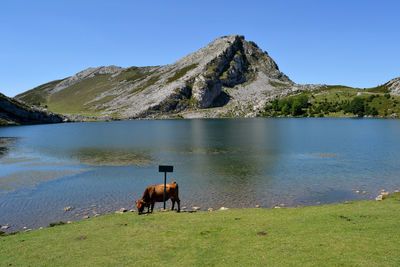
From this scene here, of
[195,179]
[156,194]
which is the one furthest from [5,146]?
[156,194]

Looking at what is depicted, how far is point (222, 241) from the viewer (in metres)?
16.7

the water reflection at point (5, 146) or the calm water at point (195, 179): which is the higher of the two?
the water reflection at point (5, 146)

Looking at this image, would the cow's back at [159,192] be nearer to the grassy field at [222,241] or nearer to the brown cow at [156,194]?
the brown cow at [156,194]

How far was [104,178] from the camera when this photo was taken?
44.9m

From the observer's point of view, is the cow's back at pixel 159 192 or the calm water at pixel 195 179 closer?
the cow's back at pixel 159 192

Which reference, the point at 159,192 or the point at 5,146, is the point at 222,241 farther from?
the point at 5,146

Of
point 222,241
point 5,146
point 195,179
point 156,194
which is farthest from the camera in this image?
point 5,146

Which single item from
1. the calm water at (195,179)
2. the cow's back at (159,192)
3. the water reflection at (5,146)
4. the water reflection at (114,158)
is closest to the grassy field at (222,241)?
the cow's back at (159,192)

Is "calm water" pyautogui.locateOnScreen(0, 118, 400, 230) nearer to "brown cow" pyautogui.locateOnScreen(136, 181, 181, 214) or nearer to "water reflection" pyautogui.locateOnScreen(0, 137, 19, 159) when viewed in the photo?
"brown cow" pyautogui.locateOnScreen(136, 181, 181, 214)

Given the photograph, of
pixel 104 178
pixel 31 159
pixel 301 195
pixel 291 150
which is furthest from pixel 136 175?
pixel 291 150

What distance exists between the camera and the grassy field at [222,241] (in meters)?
14.0

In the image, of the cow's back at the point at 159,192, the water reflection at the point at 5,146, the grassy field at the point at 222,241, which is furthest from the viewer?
the water reflection at the point at 5,146

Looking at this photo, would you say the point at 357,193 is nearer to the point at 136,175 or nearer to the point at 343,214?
the point at 343,214

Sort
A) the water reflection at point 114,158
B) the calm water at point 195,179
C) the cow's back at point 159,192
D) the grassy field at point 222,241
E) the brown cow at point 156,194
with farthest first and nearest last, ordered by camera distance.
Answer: the water reflection at point 114,158, the calm water at point 195,179, the cow's back at point 159,192, the brown cow at point 156,194, the grassy field at point 222,241
